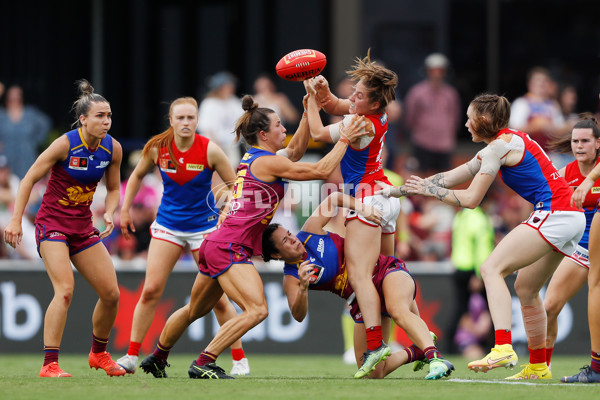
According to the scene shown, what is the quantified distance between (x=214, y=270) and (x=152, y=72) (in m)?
9.66

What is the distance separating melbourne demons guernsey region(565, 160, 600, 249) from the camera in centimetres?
807

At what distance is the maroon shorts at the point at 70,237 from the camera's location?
8.05 metres

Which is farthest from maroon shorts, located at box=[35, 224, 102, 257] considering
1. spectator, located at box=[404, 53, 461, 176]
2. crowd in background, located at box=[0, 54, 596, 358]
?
spectator, located at box=[404, 53, 461, 176]

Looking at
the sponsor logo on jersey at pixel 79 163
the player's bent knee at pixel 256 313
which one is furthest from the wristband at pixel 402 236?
the sponsor logo on jersey at pixel 79 163

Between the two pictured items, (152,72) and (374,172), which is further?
(152,72)

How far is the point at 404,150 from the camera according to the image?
14.9m

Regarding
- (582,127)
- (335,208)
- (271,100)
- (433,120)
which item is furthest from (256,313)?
(433,120)

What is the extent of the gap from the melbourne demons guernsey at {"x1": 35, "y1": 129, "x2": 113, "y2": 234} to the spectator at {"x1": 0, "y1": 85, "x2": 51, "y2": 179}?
6.29 m

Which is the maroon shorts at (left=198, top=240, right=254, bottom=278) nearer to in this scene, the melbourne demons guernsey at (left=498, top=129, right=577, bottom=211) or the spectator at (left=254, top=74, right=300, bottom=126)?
the melbourne demons guernsey at (left=498, top=129, right=577, bottom=211)

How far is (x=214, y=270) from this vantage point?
768cm

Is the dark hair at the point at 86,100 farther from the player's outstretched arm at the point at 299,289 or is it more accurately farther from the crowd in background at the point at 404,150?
the crowd in background at the point at 404,150

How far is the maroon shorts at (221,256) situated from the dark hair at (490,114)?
2.08m

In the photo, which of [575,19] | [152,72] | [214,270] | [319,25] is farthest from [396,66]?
[214,270]

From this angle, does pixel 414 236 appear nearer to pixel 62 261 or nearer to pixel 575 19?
pixel 575 19
